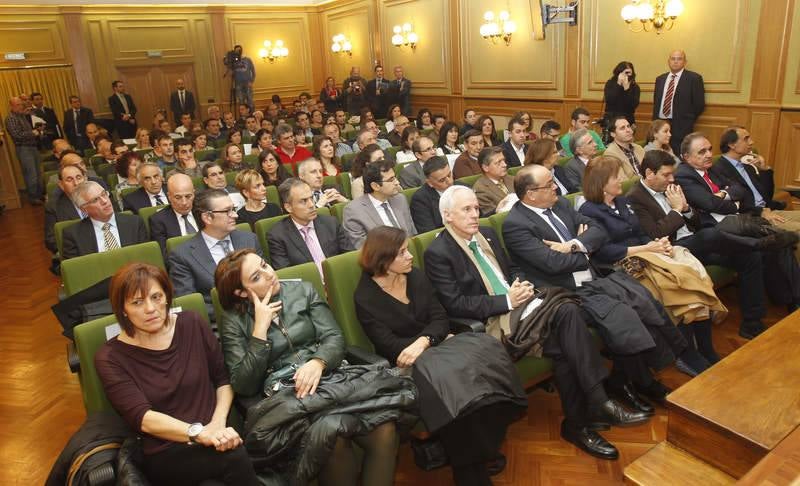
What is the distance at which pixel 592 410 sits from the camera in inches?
101

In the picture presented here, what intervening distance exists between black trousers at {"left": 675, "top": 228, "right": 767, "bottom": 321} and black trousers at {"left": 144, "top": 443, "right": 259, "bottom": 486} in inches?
113

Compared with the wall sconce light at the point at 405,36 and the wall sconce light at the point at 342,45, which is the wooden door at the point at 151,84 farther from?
the wall sconce light at the point at 405,36

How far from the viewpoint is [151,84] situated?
12430 mm

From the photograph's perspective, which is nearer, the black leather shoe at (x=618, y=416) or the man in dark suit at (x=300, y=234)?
the black leather shoe at (x=618, y=416)

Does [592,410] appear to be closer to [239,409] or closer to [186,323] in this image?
[239,409]

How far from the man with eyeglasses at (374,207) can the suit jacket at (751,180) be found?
2442 mm

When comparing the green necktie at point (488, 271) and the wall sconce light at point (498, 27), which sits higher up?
the wall sconce light at point (498, 27)

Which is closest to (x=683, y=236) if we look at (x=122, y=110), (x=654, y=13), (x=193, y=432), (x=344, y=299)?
(x=344, y=299)

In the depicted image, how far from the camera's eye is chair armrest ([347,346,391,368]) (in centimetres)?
237

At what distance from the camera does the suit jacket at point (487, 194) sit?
4.15 meters

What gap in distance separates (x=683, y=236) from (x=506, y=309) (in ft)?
5.47

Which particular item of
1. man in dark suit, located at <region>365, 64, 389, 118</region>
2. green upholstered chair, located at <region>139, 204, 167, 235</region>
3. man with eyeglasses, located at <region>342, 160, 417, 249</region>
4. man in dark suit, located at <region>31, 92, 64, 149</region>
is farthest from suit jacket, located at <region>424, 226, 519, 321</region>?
man in dark suit, located at <region>365, 64, 389, 118</region>

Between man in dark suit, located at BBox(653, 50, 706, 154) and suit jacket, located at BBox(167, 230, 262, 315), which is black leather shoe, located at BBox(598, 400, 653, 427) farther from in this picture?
man in dark suit, located at BBox(653, 50, 706, 154)

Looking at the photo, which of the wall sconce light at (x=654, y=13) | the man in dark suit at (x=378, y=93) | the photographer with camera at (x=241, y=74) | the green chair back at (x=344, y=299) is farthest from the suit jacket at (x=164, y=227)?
the photographer with camera at (x=241, y=74)
